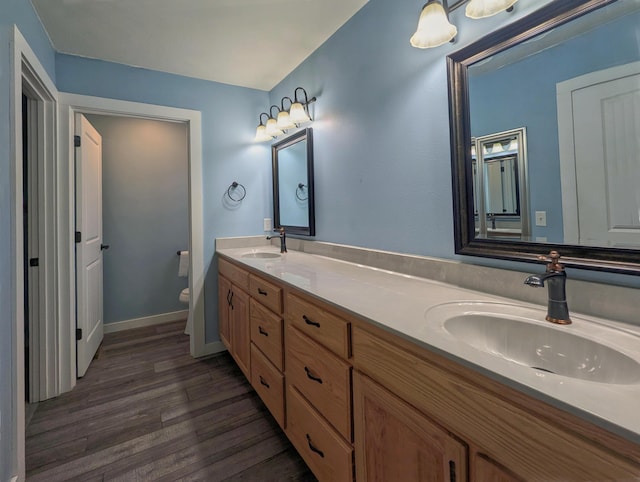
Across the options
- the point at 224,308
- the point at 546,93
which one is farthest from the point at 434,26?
A: the point at 224,308

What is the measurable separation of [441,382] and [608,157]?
0.79 metres

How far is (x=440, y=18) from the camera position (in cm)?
107

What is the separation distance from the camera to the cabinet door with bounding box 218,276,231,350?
7.25 feet

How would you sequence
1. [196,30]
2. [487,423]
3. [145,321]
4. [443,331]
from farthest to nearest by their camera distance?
[145,321]
[196,30]
[443,331]
[487,423]

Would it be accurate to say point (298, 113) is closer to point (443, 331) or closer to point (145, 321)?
point (443, 331)

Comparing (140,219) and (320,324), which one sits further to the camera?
(140,219)

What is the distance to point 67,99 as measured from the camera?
6.48ft

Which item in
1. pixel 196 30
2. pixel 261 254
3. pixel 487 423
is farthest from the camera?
pixel 261 254

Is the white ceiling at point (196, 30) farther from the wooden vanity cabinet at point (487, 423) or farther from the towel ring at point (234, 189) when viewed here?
the wooden vanity cabinet at point (487, 423)

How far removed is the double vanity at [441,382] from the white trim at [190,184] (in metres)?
1.20

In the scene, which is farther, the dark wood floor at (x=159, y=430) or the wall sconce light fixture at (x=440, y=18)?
the dark wood floor at (x=159, y=430)

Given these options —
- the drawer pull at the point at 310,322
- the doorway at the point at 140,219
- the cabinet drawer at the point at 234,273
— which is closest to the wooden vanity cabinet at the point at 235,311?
the cabinet drawer at the point at 234,273

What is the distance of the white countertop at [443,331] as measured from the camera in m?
0.45

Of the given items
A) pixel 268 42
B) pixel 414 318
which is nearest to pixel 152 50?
pixel 268 42
